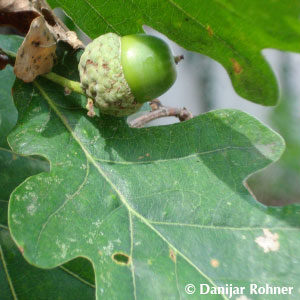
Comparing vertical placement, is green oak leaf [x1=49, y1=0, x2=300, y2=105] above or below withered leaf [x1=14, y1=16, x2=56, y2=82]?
above

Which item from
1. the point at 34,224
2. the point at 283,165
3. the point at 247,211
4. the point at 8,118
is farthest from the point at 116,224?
the point at 283,165

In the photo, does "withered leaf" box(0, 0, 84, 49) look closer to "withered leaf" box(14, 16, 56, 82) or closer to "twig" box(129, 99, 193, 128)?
"withered leaf" box(14, 16, 56, 82)

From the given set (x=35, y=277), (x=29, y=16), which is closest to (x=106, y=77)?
(x=29, y=16)

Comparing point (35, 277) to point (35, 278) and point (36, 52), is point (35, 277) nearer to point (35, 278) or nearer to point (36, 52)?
point (35, 278)

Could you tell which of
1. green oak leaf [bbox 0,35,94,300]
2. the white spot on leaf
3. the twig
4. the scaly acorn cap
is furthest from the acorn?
green oak leaf [bbox 0,35,94,300]

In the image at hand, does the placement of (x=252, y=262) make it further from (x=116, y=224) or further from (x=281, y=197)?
(x=281, y=197)
